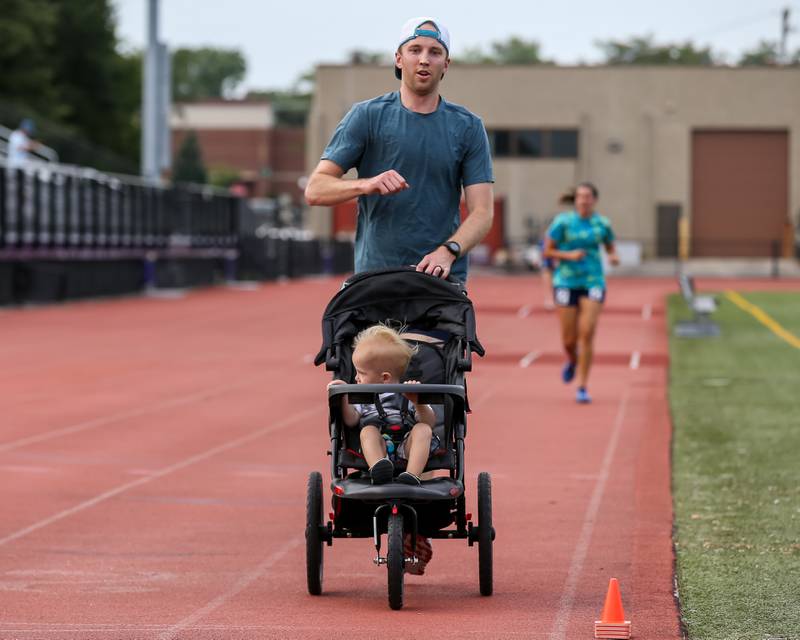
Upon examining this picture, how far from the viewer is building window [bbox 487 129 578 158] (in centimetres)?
7738

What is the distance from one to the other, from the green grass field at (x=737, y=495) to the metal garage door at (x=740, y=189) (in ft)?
179

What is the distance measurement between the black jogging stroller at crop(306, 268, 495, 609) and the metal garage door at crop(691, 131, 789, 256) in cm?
7082

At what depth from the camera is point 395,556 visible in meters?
6.50

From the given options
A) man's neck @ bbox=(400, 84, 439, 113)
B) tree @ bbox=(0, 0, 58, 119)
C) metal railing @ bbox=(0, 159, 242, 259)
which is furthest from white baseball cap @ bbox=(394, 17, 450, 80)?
tree @ bbox=(0, 0, 58, 119)

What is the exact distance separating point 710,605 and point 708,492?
12.1 feet

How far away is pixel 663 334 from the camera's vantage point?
29516 mm

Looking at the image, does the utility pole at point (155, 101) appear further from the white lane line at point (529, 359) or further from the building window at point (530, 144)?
the building window at point (530, 144)

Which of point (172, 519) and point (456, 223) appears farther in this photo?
point (172, 519)

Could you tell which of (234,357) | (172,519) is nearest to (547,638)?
(172,519)

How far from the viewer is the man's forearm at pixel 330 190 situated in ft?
22.2

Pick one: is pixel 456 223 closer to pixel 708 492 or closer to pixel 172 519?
pixel 172 519

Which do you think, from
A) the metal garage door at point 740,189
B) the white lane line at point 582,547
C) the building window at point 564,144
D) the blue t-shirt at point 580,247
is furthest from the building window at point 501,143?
the white lane line at point 582,547

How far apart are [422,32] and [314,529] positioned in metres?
2.02

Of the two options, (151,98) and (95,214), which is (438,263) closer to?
(95,214)
